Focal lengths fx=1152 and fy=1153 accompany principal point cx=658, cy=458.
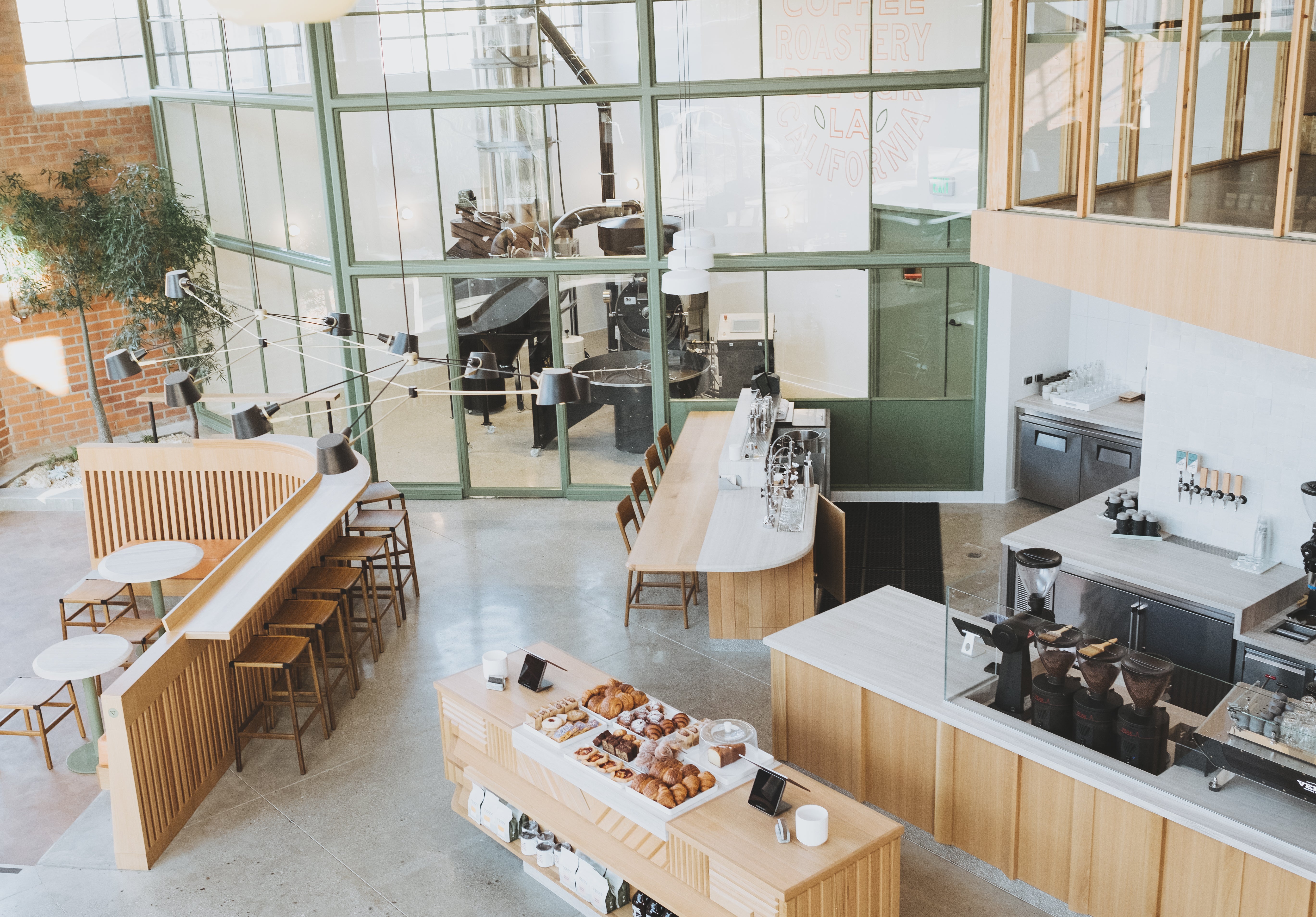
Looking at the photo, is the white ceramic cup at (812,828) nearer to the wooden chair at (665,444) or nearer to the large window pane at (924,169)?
the wooden chair at (665,444)

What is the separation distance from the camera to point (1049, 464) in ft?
31.4

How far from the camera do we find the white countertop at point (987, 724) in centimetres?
410

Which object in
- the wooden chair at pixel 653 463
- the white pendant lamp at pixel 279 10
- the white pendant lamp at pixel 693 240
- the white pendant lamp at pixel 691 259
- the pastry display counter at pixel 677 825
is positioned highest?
the white pendant lamp at pixel 279 10

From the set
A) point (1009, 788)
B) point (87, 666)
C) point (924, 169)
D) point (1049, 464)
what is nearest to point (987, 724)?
point (1009, 788)

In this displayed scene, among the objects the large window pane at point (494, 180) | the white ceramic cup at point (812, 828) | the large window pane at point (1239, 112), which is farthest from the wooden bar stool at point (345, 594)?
the large window pane at point (1239, 112)

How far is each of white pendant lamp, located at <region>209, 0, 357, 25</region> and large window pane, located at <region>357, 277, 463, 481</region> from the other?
670cm

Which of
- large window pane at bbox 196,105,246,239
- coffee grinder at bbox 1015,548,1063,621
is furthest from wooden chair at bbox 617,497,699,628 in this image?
large window pane at bbox 196,105,246,239

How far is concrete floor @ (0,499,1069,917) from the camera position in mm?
5504

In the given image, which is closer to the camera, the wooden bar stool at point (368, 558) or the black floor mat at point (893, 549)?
the wooden bar stool at point (368, 558)

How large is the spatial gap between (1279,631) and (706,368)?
5.34m

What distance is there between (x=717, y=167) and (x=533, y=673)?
5409 millimetres

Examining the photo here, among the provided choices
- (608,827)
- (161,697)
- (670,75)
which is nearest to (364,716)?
(161,697)

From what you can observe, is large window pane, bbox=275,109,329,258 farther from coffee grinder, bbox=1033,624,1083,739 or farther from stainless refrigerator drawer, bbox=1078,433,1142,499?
coffee grinder, bbox=1033,624,1083,739

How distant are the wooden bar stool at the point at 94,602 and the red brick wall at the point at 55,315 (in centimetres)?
391
